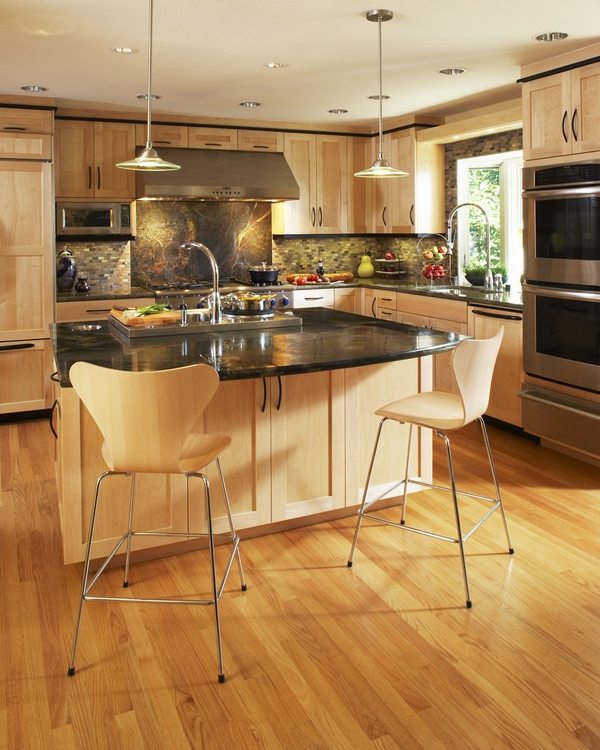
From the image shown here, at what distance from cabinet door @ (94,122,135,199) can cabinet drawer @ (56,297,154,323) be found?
912 mm

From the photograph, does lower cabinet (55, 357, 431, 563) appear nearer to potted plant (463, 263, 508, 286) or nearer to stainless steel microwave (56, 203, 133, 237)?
potted plant (463, 263, 508, 286)

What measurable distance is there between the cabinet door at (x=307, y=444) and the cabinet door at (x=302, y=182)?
147 inches

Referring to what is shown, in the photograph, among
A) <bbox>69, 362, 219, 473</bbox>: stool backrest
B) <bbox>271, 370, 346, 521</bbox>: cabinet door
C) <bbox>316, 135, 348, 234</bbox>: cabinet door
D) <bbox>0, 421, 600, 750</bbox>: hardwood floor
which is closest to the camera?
<bbox>0, 421, 600, 750</bbox>: hardwood floor

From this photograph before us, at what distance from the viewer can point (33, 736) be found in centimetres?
195

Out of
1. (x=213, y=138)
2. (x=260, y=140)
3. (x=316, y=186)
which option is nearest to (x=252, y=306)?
(x=213, y=138)

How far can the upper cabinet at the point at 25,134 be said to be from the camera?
204 inches

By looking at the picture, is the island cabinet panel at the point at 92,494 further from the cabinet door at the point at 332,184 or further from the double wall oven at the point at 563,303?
the cabinet door at the point at 332,184

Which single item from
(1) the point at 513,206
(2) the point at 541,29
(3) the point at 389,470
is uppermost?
(2) the point at 541,29

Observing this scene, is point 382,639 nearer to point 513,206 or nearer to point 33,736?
point 33,736

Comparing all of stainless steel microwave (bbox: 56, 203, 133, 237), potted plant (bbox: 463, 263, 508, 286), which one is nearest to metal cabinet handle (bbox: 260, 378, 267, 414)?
potted plant (bbox: 463, 263, 508, 286)

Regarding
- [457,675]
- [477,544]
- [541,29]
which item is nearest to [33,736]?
[457,675]

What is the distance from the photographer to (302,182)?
21.9 feet

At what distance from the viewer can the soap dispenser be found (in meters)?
7.16

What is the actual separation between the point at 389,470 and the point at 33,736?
1999mm
